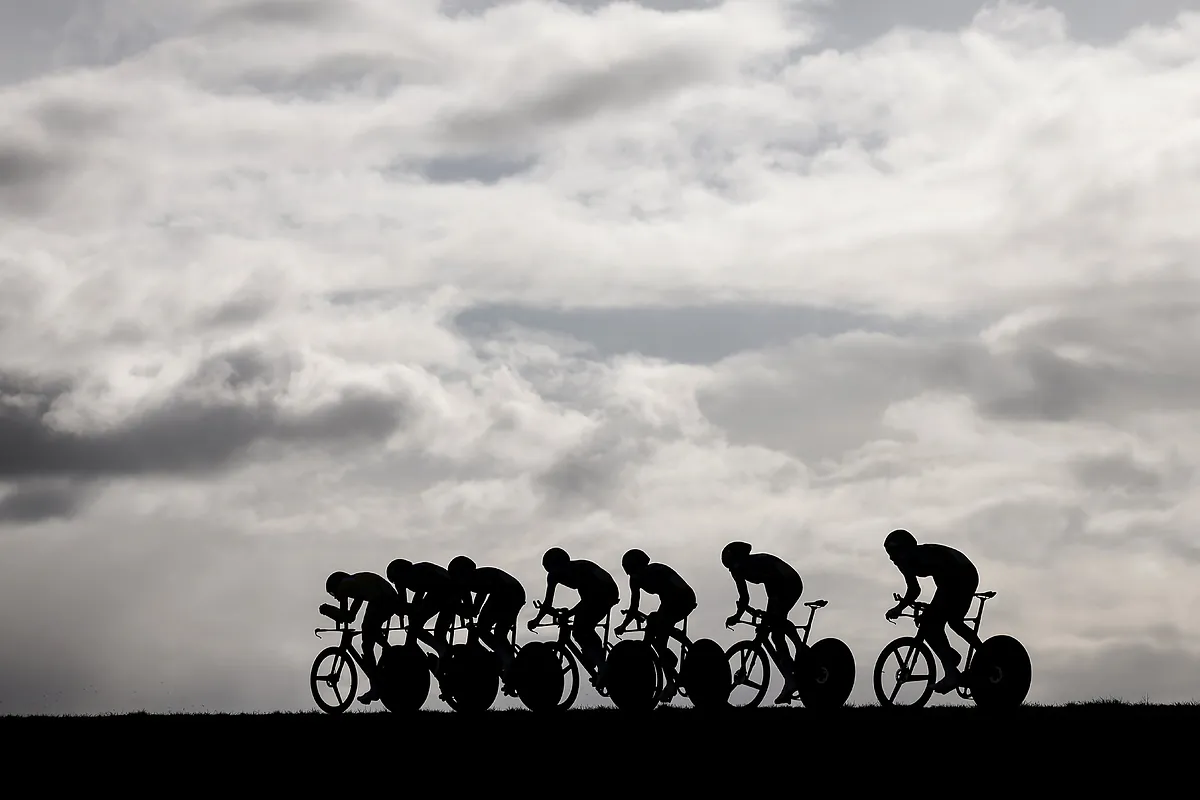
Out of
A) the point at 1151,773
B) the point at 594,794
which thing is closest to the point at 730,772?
the point at 594,794

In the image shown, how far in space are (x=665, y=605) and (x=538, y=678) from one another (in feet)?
7.92

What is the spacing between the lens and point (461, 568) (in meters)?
26.9

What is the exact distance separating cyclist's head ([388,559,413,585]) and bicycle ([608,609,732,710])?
13.6ft

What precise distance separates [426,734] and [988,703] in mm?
8030

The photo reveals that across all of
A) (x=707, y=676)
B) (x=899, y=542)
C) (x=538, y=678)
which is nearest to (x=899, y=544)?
(x=899, y=542)

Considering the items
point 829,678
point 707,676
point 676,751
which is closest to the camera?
point 676,751

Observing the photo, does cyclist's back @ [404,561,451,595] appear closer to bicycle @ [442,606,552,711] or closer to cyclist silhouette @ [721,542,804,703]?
bicycle @ [442,606,552,711]

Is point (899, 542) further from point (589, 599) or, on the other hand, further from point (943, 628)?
point (589, 599)

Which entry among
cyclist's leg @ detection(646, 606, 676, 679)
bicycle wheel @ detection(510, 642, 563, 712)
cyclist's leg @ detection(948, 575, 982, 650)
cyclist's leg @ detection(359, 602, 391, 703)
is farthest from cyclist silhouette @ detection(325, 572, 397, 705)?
cyclist's leg @ detection(948, 575, 982, 650)

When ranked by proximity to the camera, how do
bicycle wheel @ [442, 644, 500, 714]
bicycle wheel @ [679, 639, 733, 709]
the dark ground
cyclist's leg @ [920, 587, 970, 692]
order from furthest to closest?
bicycle wheel @ [442, 644, 500, 714] < bicycle wheel @ [679, 639, 733, 709] < cyclist's leg @ [920, 587, 970, 692] < the dark ground

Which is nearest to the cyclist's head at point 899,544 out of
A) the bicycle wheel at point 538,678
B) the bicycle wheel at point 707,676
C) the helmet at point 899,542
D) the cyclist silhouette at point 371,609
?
the helmet at point 899,542

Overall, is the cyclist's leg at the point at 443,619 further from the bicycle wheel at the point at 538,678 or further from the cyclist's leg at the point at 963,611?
the cyclist's leg at the point at 963,611

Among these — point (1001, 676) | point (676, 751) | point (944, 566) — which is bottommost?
point (676, 751)

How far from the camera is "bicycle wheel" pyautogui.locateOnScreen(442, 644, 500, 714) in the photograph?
26.1 meters
